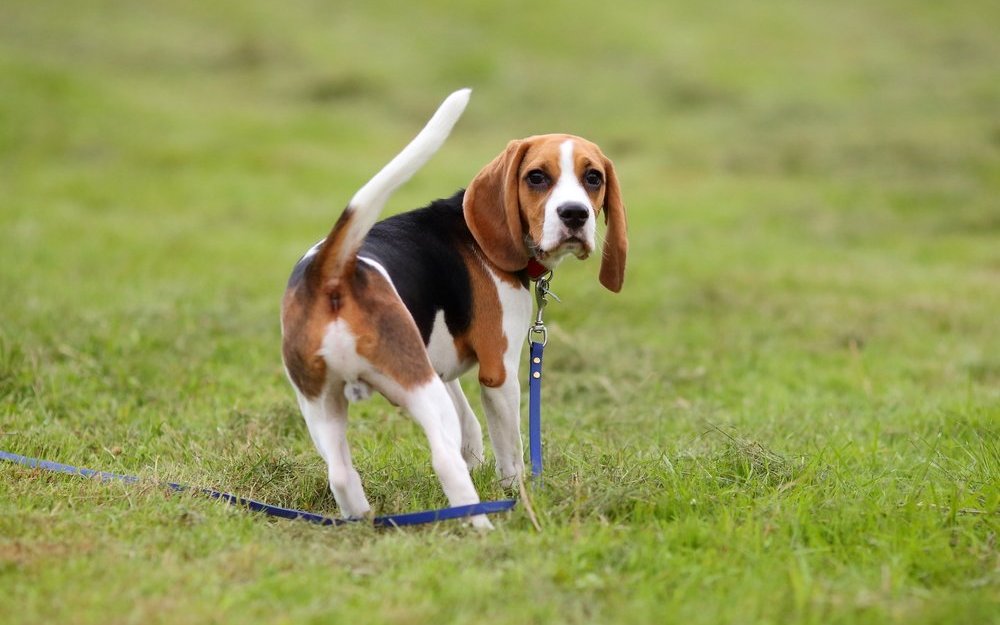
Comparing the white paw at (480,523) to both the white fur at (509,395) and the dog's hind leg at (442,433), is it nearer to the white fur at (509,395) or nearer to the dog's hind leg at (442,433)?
the dog's hind leg at (442,433)

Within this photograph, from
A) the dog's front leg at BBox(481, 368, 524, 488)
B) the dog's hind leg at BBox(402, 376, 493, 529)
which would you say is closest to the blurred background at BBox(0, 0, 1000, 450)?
the dog's front leg at BBox(481, 368, 524, 488)

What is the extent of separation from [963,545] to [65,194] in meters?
11.7

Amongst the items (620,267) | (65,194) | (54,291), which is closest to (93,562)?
(620,267)

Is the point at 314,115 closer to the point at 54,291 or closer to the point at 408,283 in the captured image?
the point at 54,291

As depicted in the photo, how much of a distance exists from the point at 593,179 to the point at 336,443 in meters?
1.57

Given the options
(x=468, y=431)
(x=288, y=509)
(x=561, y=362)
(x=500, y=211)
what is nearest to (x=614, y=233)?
(x=500, y=211)

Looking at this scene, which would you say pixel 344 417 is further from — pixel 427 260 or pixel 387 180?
pixel 387 180

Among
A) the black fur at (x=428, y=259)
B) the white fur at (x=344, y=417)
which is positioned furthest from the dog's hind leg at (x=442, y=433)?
the black fur at (x=428, y=259)

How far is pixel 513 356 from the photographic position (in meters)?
4.53

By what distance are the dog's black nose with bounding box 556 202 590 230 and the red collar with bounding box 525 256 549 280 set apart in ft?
1.17

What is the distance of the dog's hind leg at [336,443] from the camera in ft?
12.9

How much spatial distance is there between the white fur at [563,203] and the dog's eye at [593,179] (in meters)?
0.06

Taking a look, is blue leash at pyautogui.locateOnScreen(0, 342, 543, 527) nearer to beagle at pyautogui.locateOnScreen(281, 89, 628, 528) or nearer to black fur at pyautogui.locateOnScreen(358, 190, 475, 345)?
beagle at pyautogui.locateOnScreen(281, 89, 628, 528)

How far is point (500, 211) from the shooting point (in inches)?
179
